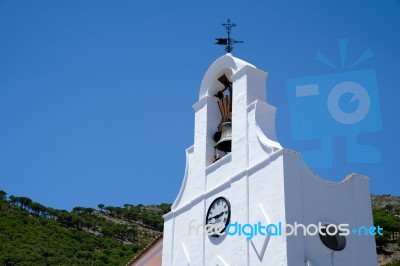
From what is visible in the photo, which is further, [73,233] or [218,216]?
[73,233]

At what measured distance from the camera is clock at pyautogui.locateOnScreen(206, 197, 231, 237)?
14.6 meters

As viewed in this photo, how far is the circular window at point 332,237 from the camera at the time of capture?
13336 mm

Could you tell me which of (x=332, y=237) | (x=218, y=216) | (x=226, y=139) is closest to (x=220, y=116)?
(x=226, y=139)

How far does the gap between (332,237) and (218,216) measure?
9.52 feet

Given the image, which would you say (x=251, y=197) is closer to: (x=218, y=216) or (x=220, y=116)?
(x=218, y=216)

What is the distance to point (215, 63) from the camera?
679 inches

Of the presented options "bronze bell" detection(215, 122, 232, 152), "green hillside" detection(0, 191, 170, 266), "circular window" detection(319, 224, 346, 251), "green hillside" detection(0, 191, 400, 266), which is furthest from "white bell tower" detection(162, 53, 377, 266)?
"green hillside" detection(0, 191, 170, 266)

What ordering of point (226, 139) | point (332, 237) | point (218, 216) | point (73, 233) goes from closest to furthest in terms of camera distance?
point (332, 237)
point (218, 216)
point (226, 139)
point (73, 233)

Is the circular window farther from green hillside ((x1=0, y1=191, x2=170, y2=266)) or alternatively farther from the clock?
green hillside ((x1=0, y1=191, x2=170, y2=266))

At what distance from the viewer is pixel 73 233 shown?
75562 mm

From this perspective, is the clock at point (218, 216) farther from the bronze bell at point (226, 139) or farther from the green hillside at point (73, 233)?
the green hillside at point (73, 233)

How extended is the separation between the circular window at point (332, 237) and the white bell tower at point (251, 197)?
3 centimetres

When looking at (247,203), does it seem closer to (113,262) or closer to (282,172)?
(282,172)

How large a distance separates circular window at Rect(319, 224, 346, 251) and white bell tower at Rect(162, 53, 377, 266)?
25mm
